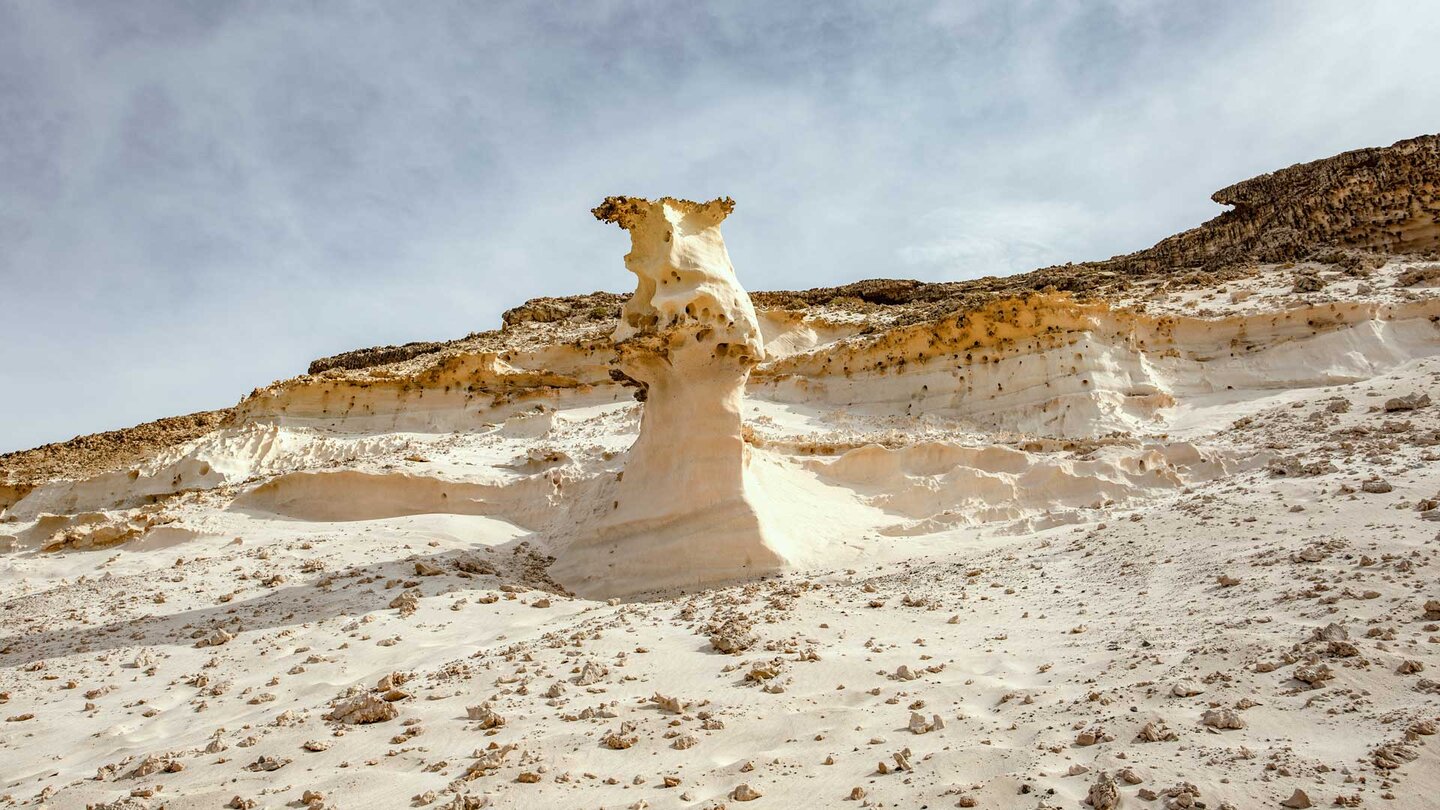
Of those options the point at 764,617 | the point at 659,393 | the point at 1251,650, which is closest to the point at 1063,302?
the point at 659,393

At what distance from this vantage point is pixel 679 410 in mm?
10523

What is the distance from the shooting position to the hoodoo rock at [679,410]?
9711mm

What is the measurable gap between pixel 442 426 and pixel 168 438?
7.97 metres

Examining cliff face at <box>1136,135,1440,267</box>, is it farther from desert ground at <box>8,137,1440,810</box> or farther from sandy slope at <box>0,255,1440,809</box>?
sandy slope at <box>0,255,1440,809</box>

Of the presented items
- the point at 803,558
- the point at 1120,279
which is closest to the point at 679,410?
the point at 803,558

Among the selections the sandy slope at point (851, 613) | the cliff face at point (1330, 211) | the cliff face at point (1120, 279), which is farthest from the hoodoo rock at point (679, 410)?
the cliff face at point (1330, 211)

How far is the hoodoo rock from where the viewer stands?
971 centimetres

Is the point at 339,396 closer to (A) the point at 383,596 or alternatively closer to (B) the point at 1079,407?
(A) the point at 383,596

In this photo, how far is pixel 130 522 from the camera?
11.8 metres

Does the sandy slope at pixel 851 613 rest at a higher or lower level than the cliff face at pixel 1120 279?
lower

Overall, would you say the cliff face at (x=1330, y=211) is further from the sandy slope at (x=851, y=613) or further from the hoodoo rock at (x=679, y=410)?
the hoodoo rock at (x=679, y=410)

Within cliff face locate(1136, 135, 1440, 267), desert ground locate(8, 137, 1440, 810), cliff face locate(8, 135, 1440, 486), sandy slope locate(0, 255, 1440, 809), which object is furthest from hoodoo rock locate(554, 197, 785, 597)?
cliff face locate(1136, 135, 1440, 267)

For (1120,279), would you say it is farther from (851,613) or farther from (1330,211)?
(851,613)

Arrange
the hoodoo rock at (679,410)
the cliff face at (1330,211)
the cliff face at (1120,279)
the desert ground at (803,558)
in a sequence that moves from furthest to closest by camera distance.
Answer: the cliff face at (1120,279) < the cliff face at (1330,211) < the hoodoo rock at (679,410) < the desert ground at (803,558)
